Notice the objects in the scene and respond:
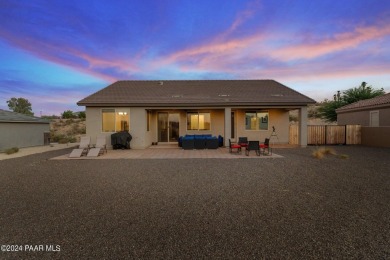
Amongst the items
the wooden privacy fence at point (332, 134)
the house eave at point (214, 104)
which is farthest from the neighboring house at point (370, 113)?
the house eave at point (214, 104)

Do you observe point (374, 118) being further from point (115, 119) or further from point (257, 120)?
point (115, 119)

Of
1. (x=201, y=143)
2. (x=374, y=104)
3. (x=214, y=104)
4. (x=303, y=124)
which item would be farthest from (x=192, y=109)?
(x=374, y=104)

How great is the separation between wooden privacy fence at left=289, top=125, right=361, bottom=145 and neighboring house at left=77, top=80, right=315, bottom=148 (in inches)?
92.6

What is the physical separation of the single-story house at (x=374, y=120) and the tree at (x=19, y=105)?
211 feet

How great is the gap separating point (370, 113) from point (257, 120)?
10792 millimetres

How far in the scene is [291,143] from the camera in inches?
648

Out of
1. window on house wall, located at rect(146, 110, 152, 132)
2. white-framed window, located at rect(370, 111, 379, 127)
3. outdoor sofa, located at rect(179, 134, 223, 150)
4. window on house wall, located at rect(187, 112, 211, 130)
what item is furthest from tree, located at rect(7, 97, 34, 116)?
white-framed window, located at rect(370, 111, 379, 127)

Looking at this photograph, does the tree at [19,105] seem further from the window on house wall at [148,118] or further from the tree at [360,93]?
the tree at [360,93]

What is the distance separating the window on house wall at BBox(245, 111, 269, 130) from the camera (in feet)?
53.7

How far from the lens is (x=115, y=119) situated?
45.7ft

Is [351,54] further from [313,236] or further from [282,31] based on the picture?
[313,236]

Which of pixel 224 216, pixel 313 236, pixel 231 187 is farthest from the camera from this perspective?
pixel 231 187

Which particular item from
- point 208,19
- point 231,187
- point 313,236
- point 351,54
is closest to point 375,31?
point 351,54

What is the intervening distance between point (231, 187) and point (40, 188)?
5.40 meters
